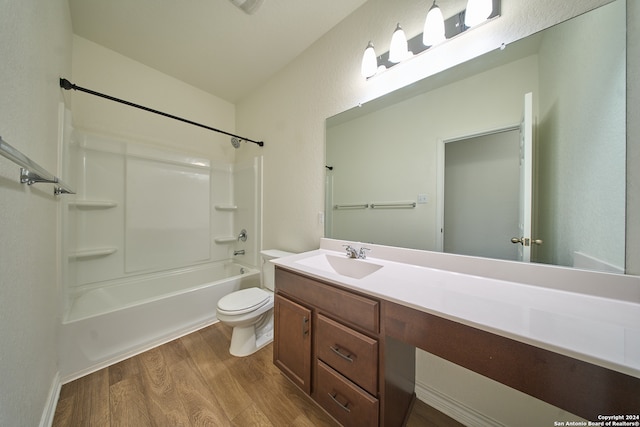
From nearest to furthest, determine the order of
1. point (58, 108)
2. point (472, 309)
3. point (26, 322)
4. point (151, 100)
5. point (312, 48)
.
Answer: point (472, 309), point (26, 322), point (58, 108), point (312, 48), point (151, 100)

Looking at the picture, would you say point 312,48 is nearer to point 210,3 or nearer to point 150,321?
point 210,3

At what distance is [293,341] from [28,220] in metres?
1.32

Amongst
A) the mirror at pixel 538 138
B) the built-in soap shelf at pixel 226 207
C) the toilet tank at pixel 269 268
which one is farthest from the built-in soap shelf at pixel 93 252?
the mirror at pixel 538 138

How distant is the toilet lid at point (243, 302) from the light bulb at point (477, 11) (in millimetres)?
2117

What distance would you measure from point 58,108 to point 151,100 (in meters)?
1.00

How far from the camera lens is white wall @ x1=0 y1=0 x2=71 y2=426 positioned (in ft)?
2.16

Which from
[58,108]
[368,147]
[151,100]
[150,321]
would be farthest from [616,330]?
[151,100]

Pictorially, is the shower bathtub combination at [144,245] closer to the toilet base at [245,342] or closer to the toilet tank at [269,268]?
the toilet tank at [269,268]


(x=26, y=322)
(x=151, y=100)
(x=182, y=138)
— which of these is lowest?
(x=26, y=322)

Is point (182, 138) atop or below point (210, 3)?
below

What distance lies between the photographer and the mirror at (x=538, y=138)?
0.74 metres

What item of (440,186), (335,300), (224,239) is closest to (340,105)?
(440,186)

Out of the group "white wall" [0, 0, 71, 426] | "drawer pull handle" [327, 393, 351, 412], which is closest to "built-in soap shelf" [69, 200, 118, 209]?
"white wall" [0, 0, 71, 426]

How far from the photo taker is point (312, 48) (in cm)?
176
